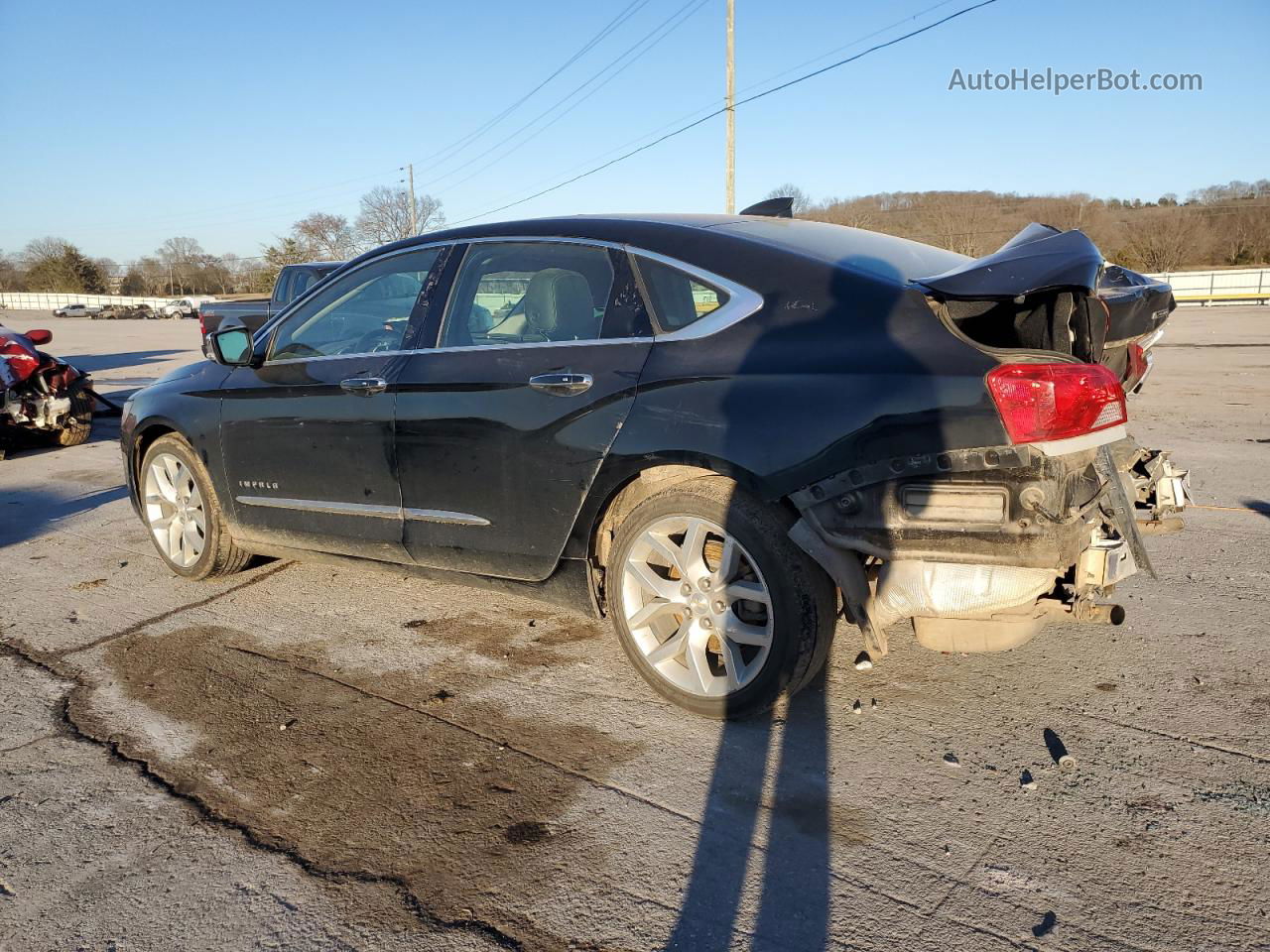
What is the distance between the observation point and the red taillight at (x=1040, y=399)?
2.64 metres

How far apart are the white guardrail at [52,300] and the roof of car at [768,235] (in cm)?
7965

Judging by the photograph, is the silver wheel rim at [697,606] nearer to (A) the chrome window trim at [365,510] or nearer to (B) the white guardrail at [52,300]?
(A) the chrome window trim at [365,510]

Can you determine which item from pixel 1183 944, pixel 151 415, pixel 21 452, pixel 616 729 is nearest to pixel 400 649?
pixel 616 729

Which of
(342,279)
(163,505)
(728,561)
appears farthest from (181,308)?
(728,561)

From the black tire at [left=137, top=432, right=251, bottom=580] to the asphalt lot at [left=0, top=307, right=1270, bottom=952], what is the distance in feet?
1.08

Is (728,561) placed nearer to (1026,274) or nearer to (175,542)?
(1026,274)

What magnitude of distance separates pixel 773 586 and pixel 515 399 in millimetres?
1228

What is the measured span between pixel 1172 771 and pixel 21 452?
10.9 metres

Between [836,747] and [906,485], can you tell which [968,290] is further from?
[836,747]

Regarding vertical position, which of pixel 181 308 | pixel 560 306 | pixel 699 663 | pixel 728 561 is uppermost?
pixel 181 308

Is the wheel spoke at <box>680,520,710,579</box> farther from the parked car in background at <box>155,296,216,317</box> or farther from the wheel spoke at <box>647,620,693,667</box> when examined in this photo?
the parked car in background at <box>155,296,216,317</box>

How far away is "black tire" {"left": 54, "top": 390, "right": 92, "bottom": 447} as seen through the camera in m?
9.92

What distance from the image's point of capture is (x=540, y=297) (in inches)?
146

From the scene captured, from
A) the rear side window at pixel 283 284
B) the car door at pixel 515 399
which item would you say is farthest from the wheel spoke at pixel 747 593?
the rear side window at pixel 283 284
